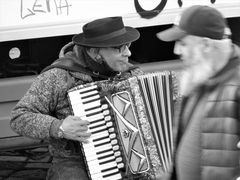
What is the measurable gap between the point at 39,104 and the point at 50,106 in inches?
2.9

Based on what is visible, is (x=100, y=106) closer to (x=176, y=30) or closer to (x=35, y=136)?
(x=35, y=136)

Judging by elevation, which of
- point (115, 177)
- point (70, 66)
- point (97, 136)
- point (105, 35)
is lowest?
point (115, 177)

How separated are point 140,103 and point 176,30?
33.5 inches

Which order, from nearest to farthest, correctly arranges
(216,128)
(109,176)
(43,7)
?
(216,128) < (109,176) < (43,7)

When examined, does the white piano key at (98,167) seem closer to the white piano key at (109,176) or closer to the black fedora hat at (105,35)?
the white piano key at (109,176)

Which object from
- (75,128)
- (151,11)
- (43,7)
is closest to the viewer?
(75,128)

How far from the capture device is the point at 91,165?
3188 millimetres

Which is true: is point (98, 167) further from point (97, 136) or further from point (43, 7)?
point (43, 7)

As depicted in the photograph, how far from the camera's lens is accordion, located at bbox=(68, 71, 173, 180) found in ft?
10.4

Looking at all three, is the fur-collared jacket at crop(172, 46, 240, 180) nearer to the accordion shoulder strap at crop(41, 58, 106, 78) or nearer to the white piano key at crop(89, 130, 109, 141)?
the white piano key at crop(89, 130, 109, 141)

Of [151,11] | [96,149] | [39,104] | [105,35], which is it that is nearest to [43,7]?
[151,11]

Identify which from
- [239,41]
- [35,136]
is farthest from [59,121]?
[239,41]

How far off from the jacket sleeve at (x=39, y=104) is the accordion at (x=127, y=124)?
0.51 feet

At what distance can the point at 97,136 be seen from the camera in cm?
319
